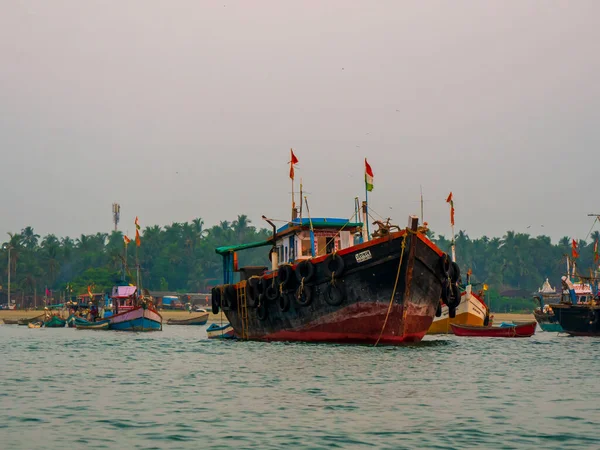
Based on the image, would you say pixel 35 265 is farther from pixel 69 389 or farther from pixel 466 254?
pixel 69 389

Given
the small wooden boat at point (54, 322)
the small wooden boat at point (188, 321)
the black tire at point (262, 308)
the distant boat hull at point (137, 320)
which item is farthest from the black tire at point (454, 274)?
the small wooden boat at point (188, 321)

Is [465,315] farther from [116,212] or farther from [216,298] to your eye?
[116,212]

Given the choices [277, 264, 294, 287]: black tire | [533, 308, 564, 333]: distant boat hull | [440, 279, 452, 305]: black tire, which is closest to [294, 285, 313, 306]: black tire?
[277, 264, 294, 287]: black tire

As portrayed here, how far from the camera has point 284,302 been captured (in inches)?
1270

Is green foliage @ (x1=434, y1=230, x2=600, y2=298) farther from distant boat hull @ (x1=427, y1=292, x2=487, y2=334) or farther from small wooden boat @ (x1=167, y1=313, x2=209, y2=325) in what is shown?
distant boat hull @ (x1=427, y1=292, x2=487, y2=334)

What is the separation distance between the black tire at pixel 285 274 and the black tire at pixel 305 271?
2.43 ft

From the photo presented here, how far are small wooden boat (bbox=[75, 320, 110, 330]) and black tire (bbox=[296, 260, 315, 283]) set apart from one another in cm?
3481

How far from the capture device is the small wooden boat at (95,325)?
2503 inches

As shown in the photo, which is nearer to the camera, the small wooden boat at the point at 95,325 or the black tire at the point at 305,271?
the black tire at the point at 305,271

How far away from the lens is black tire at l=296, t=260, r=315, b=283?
30239 millimetres

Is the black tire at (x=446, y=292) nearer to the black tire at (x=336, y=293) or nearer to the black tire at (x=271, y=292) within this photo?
the black tire at (x=336, y=293)

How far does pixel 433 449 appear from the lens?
12406 mm

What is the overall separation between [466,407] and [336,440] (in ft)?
13.7

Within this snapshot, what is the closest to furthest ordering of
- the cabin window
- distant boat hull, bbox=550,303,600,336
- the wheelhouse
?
the wheelhouse
the cabin window
distant boat hull, bbox=550,303,600,336
